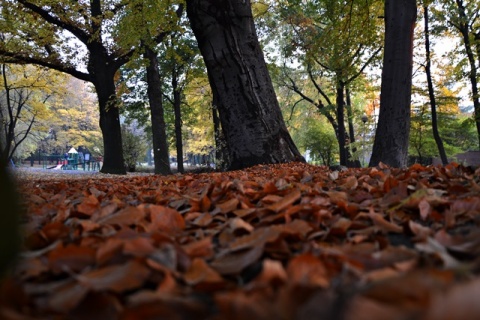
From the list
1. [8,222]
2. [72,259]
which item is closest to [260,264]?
[72,259]

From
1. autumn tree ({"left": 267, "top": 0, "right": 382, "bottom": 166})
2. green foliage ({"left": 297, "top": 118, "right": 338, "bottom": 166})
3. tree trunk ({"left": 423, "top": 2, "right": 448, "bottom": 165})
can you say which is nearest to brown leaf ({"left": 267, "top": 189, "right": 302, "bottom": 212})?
autumn tree ({"left": 267, "top": 0, "right": 382, "bottom": 166})

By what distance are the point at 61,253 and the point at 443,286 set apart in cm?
77

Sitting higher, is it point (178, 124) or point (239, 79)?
point (178, 124)

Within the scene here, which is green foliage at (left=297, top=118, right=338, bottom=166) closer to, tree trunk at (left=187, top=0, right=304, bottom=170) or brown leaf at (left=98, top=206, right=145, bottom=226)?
tree trunk at (left=187, top=0, right=304, bottom=170)

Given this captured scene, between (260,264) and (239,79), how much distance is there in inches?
182

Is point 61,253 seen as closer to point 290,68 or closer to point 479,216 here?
point 479,216

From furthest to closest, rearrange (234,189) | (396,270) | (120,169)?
(120,169), (234,189), (396,270)

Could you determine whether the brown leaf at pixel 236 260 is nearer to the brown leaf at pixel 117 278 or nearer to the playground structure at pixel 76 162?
the brown leaf at pixel 117 278

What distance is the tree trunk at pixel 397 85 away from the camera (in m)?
5.09

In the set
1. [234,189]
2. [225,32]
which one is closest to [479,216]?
[234,189]

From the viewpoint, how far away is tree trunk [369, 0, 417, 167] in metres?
5.09

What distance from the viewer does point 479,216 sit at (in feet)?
A: 3.87

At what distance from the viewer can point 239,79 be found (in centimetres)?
529

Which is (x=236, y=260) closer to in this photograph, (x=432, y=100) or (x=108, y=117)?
(x=108, y=117)
